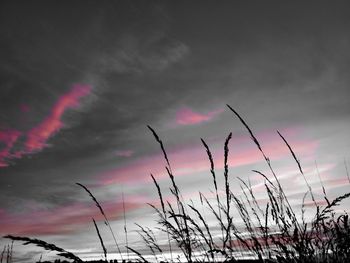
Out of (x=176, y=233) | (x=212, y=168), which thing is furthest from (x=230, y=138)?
(x=176, y=233)

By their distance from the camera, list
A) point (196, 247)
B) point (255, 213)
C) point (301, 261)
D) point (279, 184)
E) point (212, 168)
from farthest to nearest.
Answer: point (255, 213) < point (279, 184) < point (196, 247) < point (212, 168) < point (301, 261)

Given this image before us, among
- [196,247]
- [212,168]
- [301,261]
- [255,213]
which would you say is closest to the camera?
[301,261]

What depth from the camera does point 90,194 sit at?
9.54ft

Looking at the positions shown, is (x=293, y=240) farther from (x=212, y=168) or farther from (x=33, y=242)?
(x=33, y=242)

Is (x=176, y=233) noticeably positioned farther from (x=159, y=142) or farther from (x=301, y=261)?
(x=301, y=261)

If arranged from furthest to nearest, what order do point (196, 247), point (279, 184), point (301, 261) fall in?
point (279, 184) < point (196, 247) < point (301, 261)

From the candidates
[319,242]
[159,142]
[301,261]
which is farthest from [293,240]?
[159,142]

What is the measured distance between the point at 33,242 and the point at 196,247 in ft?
6.79

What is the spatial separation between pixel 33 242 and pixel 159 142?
4.61 ft

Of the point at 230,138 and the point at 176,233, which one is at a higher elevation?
the point at 230,138

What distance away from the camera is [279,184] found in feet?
12.6

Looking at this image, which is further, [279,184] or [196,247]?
[279,184]

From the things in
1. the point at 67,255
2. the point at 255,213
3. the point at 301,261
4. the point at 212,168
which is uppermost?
the point at 212,168

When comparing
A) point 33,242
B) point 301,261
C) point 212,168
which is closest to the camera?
point 33,242
